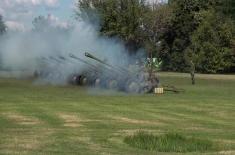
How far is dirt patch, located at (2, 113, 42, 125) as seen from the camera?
17.7 meters

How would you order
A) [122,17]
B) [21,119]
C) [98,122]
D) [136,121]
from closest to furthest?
[98,122] < [21,119] < [136,121] < [122,17]

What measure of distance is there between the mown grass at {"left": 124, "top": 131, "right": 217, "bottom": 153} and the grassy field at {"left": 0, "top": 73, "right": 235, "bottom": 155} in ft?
0.95

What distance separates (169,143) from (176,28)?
83.2 metres

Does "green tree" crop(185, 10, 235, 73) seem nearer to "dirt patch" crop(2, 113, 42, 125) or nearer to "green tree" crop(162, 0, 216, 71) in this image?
"green tree" crop(162, 0, 216, 71)

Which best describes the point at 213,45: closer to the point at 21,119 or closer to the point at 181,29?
the point at 181,29

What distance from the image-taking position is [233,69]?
294ft

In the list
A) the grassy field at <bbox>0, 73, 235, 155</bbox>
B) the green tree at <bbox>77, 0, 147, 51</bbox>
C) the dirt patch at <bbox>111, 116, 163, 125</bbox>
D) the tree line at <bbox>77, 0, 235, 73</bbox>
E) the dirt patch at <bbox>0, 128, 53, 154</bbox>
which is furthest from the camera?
the tree line at <bbox>77, 0, 235, 73</bbox>

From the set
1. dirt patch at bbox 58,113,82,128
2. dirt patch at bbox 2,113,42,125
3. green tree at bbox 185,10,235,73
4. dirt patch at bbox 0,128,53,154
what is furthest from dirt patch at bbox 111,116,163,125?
green tree at bbox 185,10,235,73

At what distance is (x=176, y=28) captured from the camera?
95438mm

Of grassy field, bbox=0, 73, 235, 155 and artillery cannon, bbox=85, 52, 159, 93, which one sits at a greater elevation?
artillery cannon, bbox=85, 52, 159, 93

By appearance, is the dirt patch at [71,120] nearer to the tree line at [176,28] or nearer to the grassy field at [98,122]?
the grassy field at [98,122]

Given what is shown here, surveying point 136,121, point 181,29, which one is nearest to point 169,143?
point 136,121

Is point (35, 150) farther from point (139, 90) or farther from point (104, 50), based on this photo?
point (104, 50)

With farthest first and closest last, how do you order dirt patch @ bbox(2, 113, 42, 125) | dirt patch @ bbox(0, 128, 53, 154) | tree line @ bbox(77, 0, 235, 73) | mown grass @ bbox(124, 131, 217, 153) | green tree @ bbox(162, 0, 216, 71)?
green tree @ bbox(162, 0, 216, 71) → tree line @ bbox(77, 0, 235, 73) → dirt patch @ bbox(2, 113, 42, 125) → mown grass @ bbox(124, 131, 217, 153) → dirt patch @ bbox(0, 128, 53, 154)
